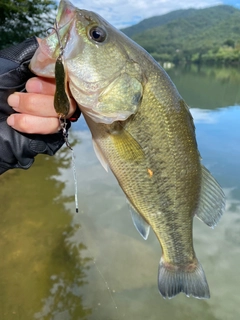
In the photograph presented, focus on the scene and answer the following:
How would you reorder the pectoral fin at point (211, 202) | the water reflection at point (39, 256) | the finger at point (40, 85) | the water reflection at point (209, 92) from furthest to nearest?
1. the water reflection at point (209, 92)
2. the water reflection at point (39, 256)
3. the pectoral fin at point (211, 202)
4. the finger at point (40, 85)

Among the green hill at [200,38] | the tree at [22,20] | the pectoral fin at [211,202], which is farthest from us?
the green hill at [200,38]

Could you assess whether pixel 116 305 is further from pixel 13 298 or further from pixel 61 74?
pixel 61 74

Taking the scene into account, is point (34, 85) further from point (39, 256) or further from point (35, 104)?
point (39, 256)

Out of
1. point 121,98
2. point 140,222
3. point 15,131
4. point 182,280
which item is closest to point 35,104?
point 15,131

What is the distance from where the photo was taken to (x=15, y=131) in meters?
2.04

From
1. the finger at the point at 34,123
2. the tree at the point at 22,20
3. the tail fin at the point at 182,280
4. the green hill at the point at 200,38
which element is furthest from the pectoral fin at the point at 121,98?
the green hill at the point at 200,38

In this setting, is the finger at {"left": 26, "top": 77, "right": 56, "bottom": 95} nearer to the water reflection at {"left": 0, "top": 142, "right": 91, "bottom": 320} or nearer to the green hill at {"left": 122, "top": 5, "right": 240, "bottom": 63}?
the water reflection at {"left": 0, "top": 142, "right": 91, "bottom": 320}

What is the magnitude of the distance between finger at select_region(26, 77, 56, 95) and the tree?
15.3 m

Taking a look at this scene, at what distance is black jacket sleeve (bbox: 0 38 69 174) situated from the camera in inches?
72.9

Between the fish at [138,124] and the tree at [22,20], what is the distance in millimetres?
15424

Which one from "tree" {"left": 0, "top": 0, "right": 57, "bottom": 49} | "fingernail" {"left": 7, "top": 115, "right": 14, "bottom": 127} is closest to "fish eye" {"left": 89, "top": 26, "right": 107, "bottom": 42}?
"fingernail" {"left": 7, "top": 115, "right": 14, "bottom": 127}

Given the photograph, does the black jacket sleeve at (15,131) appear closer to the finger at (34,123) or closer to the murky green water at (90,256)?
the finger at (34,123)

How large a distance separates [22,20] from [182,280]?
720 inches

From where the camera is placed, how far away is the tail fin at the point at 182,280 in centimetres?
220
